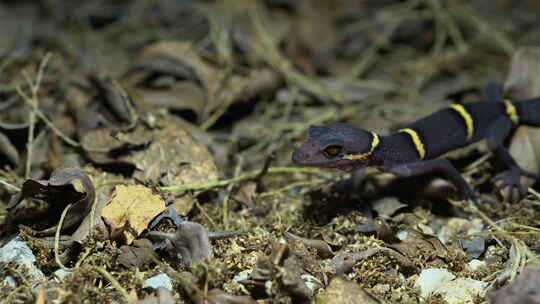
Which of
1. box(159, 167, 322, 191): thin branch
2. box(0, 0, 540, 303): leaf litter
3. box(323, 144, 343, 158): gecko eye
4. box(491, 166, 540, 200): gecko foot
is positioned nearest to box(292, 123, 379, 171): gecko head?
box(323, 144, 343, 158): gecko eye

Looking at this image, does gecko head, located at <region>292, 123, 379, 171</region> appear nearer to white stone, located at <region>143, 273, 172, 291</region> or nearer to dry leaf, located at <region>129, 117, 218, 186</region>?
dry leaf, located at <region>129, 117, 218, 186</region>

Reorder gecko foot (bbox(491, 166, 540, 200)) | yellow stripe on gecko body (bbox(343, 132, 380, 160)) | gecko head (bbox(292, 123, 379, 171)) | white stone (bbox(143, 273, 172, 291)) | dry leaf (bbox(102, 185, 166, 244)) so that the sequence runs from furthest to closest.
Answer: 1. gecko foot (bbox(491, 166, 540, 200))
2. yellow stripe on gecko body (bbox(343, 132, 380, 160))
3. gecko head (bbox(292, 123, 379, 171))
4. dry leaf (bbox(102, 185, 166, 244))
5. white stone (bbox(143, 273, 172, 291))

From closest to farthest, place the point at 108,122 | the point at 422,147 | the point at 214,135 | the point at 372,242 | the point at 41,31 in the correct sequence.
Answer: the point at 372,242
the point at 422,147
the point at 108,122
the point at 214,135
the point at 41,31

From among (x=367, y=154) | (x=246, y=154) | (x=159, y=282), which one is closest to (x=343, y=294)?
(x=159, y=282)

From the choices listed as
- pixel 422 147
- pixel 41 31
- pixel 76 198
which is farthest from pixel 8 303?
pixel 41 31

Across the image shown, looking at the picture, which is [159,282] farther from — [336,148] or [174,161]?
[336,148]

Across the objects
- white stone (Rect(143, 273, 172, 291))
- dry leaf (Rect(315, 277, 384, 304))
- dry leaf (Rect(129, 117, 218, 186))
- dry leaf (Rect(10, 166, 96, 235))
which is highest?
dry leaf (Rect(10, 166, 96, 235))

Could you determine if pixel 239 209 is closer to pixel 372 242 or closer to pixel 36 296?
pixel 372 242

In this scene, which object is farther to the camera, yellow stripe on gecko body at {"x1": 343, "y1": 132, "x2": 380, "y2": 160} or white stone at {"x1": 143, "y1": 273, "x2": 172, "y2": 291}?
yellow stripe on gecko body at {"x1": 343, "y1": 132, "x2": 380, "y2": 160}
